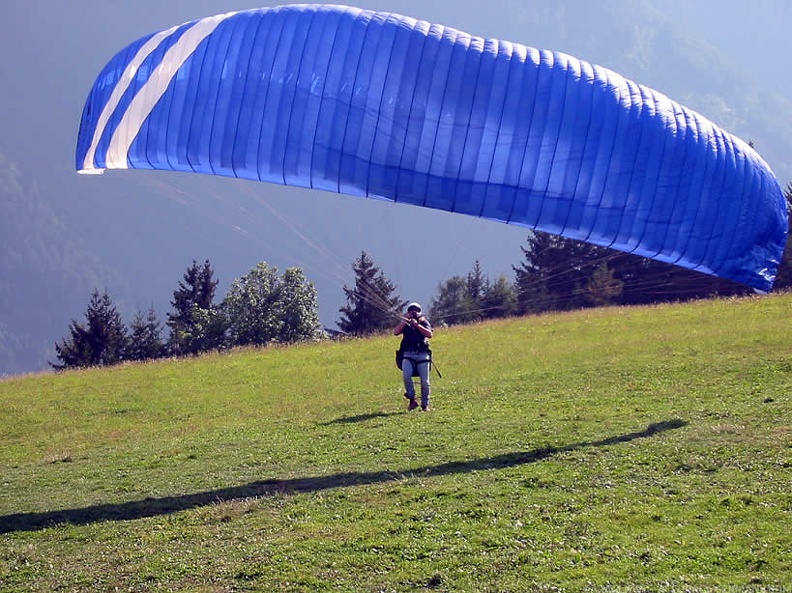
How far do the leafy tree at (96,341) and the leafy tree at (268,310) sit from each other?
18.5 metres

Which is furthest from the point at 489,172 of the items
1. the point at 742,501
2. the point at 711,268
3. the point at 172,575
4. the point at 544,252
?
the point at 544,252

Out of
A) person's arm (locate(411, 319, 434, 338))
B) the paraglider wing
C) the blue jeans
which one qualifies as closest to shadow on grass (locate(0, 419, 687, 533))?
the paraglider wing

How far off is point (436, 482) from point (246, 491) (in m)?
2.29

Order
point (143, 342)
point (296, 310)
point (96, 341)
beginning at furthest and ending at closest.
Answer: point (143, 342), point (96, 341), point (296, 310)

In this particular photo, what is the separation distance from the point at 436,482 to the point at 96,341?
58.9 metres

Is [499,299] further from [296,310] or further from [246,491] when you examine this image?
[246,491]

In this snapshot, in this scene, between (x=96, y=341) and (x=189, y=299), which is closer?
(x=96, y=341)

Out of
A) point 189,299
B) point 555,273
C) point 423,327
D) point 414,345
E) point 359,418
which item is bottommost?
point 359,418

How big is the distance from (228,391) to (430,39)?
37.9 feet

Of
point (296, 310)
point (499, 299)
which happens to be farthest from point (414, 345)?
point (499, 299)

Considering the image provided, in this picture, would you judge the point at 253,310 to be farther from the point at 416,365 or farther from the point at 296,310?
the point at 416,365

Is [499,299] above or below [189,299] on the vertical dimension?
below

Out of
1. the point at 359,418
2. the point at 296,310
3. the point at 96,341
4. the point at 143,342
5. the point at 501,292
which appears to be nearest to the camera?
the point at 359,418

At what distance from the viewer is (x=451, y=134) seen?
14.4 metres
